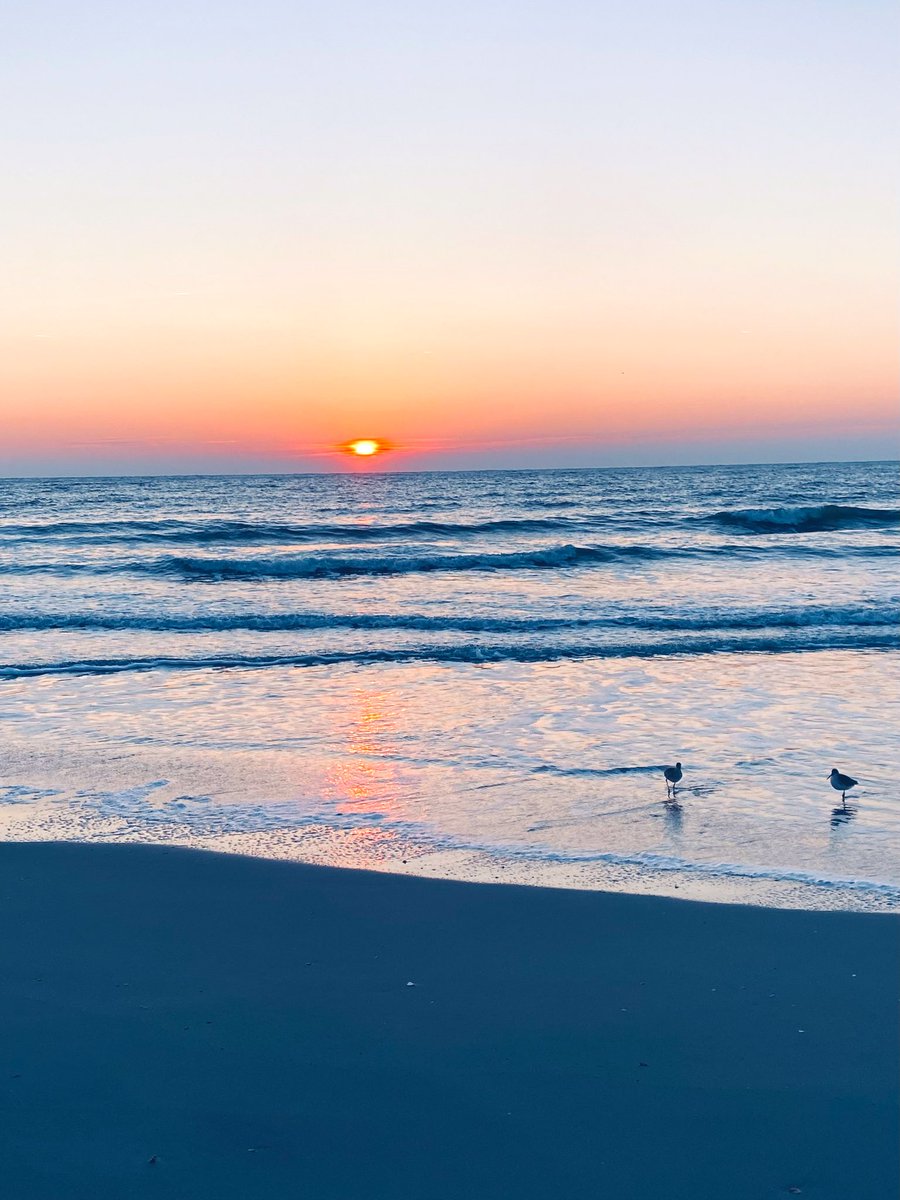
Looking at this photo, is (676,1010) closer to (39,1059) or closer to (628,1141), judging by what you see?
(628,1141)

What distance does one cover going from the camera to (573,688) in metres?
11.9

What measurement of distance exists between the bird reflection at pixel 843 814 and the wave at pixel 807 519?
32.0m

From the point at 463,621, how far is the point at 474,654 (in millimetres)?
3298

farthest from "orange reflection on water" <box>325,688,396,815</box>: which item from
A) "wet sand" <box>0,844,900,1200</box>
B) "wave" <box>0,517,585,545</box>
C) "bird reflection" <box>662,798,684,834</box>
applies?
"wave" <box>0,517,585,545</box>

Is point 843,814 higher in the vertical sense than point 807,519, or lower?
lower

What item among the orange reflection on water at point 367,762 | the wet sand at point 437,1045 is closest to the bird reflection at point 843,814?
the wet sand at point 437,1045

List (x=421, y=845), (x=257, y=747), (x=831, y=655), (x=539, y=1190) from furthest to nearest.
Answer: (x=831, y=655)
(x=257, y=747)
(x=421, y=845)
(x=539, y=1190)

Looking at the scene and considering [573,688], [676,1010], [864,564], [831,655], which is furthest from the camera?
[864,564]

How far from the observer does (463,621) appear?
1755 centimetres

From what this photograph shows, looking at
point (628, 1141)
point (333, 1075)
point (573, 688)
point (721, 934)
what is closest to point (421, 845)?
point (721, 934)

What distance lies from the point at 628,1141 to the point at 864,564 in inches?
1004

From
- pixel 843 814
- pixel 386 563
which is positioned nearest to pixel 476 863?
pixel 843 814

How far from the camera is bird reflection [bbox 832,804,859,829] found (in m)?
6.97

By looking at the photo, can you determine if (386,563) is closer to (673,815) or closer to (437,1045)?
(673,815)
